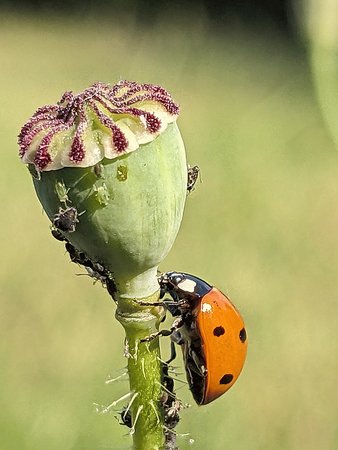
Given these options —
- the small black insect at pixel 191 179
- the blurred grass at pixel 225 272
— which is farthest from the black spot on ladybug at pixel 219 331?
the small black insect at pixel 191 179

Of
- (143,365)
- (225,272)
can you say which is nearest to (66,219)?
(143,365)

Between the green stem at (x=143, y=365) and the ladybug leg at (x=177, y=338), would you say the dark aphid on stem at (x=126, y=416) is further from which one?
the ladybug leg at (x=177, y=338)

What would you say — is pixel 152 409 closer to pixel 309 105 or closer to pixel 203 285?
pixel 203 285

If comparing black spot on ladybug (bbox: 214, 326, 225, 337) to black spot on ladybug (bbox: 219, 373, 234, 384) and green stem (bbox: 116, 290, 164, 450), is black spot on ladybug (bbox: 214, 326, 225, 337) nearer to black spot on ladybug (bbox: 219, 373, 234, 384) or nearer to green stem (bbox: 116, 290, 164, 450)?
black spot on ladybug (bbox: 219, 373, 234, 384)

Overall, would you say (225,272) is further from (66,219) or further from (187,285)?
(66,219)

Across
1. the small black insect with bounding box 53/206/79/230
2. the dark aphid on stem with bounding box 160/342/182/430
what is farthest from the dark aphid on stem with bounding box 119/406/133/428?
the small black insect with bounding box 53/206/79/230

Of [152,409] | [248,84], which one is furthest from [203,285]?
[248,84]
